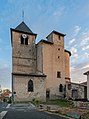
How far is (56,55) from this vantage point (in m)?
48.3

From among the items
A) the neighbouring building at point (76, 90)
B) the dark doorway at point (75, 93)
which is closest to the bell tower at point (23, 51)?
the neighbouring building at point (76, 90)

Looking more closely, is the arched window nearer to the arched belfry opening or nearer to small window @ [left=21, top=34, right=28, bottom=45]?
the arched belfry opening

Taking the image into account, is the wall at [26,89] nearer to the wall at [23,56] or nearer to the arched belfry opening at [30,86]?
the arched belfry opening at [30,86]

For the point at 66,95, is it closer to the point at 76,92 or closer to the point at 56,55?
the point at 76,92

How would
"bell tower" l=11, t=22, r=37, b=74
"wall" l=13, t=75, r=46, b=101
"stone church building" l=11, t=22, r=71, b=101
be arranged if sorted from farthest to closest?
"bell tower" l=11, t=22, r=37, b=74 → "stone church building" l=11, t=22, r=71, b=101 → "wall" l=13, t=75, r=46, b=101

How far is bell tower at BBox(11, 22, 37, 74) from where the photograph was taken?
48031mm

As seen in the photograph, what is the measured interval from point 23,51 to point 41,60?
207 inches

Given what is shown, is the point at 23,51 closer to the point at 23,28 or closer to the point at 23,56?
the point at 23,56

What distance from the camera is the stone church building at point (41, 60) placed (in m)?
44.3

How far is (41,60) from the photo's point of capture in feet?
153

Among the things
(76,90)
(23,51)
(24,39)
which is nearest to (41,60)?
(23,51)

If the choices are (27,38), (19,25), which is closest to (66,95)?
(27,38)

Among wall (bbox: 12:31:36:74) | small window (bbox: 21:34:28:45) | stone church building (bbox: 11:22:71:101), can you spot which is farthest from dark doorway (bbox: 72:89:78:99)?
small window (bbox: 21:34:28:45)

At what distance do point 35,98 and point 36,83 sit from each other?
301 centimetres
